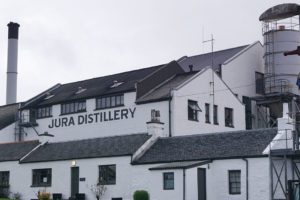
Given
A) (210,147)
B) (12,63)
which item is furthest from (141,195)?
(12,63)

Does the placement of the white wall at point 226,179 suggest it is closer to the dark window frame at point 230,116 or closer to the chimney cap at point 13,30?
the dark window frame at point 230,116

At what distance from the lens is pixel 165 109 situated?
5156cm

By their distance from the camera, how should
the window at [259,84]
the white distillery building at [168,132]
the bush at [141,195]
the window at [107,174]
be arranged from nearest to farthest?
the white distillery building at [168,132]
the bush at [141,195]
the window at [107,174]
the window at [259,84]

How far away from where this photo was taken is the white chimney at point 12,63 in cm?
7844

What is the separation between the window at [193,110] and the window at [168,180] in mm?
16214

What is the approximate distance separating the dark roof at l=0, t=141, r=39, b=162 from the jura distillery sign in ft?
26.6

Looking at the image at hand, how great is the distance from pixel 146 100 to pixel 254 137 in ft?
57.2

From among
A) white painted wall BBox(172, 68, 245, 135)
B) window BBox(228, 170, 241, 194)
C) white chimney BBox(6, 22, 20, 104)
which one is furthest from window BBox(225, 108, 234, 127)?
white chimney BBox(6, 22, 20, 104)

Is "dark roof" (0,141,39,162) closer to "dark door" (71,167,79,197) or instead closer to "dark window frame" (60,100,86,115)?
"dark door" (71,167,79,197)

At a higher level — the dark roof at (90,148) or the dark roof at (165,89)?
the dark roof at (165,89)

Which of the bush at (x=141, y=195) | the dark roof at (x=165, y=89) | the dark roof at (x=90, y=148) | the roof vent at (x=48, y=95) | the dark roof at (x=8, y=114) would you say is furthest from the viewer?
the dark roof at (x=8, y=114)

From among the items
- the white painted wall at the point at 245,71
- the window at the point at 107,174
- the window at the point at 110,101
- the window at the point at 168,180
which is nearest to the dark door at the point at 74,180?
the window at the point at 107,174

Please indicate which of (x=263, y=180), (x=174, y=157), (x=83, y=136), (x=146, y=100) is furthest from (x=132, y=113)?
(x=263, y=180)

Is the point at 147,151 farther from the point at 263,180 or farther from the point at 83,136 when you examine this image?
the point at 83,136
